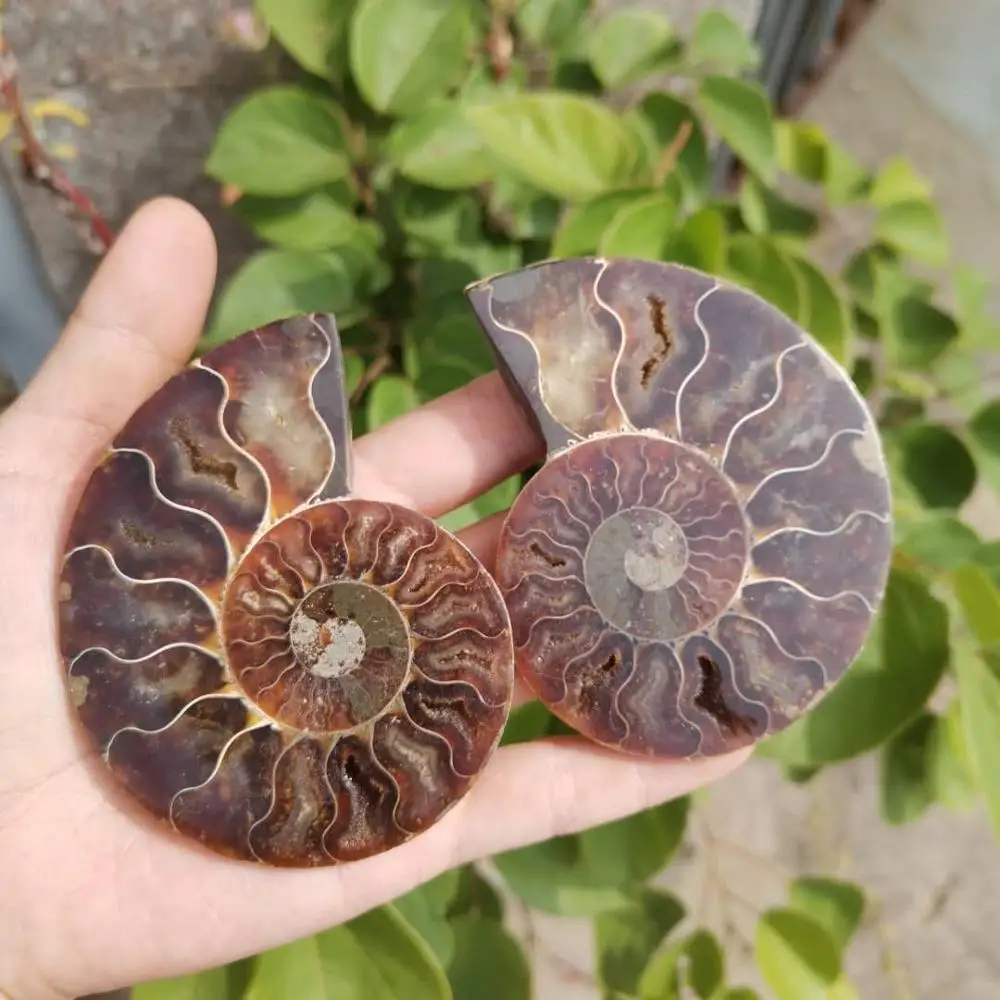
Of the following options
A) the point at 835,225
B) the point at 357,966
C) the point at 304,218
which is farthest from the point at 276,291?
the point at 835,225

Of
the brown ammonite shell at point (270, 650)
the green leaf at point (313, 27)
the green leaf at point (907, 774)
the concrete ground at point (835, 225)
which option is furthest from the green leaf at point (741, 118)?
the green leaf at point (907, 774)

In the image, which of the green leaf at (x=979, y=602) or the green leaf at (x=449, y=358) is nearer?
the green leaf at (x=979, y=602)

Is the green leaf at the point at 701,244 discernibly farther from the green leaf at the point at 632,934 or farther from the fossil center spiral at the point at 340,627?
the green leaf at the point at 632,934

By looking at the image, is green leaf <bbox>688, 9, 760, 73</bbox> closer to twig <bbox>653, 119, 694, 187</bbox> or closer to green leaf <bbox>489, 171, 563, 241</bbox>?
twig <bbox>653, 119, 694, 187</bbox>

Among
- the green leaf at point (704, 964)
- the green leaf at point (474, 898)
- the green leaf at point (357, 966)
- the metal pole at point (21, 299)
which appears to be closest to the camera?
the green leaf at point (357, 966)

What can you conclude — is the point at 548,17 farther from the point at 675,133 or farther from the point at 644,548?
the point at 644,548

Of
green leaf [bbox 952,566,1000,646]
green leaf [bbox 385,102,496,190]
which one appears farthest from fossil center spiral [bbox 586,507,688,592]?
green leaf [bbox 385,102,496,190]
